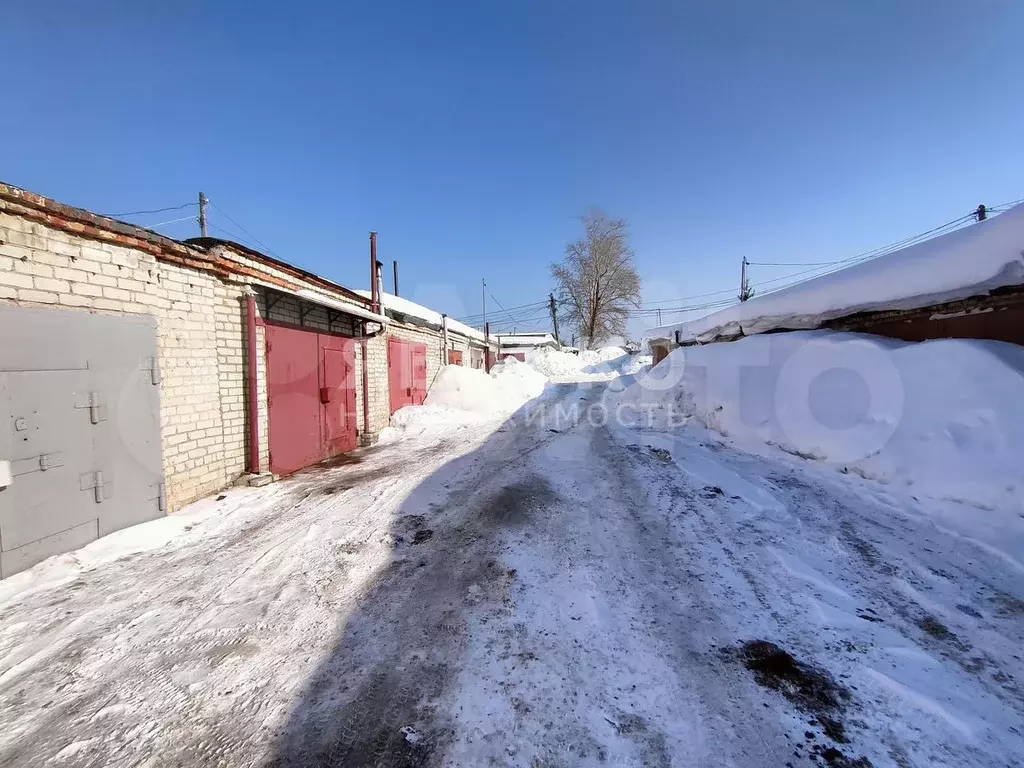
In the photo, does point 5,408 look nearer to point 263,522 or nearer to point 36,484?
point 36,484

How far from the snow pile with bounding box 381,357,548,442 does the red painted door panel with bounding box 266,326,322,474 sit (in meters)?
2.99

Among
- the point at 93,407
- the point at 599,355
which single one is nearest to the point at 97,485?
the point at 93,407

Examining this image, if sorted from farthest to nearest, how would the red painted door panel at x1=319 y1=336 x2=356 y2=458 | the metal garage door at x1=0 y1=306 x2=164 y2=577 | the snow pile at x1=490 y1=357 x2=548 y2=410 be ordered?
the snow pile at x1=490 y1=357 x2=548 y2=410 → the red painted door panel at x1=319 y1=336 x2=356 y2=458 → the metal garage door at x1=0 y1=306 x2=164 y2=577

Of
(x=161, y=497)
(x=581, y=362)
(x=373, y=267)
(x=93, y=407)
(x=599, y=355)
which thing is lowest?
(x=161, y=497)

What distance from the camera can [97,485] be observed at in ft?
A: 13.9

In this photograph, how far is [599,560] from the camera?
12.5 feet

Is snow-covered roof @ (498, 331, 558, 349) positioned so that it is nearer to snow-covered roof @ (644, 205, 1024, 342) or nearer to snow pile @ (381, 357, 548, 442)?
snow pile @ (381, 357, 548, 442)

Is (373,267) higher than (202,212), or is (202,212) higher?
(202,212)

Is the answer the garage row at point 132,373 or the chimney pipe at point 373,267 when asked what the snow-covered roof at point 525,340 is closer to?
the chimney pipe at point 373,267

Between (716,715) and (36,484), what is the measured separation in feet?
18.9

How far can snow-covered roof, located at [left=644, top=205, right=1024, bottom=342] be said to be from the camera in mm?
4496

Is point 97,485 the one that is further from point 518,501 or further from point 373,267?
point 373,267

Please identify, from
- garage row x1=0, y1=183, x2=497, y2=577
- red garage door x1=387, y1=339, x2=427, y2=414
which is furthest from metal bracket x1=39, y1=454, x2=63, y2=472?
red garage door x1=387, y1=339, x2=427, y2=414

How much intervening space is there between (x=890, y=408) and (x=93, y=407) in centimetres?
915
